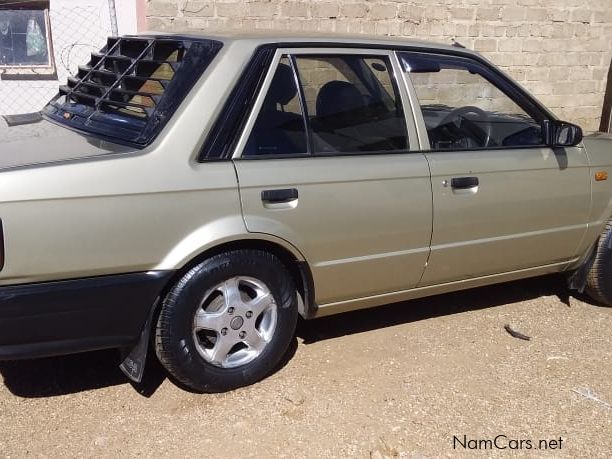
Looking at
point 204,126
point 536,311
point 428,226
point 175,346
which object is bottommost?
point 536,311

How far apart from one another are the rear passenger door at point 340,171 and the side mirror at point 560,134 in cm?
94

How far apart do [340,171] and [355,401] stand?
44.4 inches

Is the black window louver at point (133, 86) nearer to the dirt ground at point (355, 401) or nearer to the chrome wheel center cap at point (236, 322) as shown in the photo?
the chrome wheel center cap at point (236, 322)

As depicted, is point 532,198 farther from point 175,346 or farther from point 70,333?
point 70,333

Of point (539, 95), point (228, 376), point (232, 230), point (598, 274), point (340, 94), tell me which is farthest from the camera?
point (539, 95)

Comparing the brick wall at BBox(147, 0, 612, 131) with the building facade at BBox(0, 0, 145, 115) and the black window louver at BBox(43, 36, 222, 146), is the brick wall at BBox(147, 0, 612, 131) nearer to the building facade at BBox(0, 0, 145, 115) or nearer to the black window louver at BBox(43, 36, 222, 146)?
the building facade at BBox(0, 0, 145, 115)

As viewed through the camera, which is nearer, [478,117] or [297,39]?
[297,39]

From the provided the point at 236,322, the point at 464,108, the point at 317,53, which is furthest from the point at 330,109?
the point at 236,322

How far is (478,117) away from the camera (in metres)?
4.10

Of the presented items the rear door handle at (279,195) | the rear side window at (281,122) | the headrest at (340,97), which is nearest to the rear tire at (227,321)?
the rear door handle at (279,195)

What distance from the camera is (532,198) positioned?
4.00 m

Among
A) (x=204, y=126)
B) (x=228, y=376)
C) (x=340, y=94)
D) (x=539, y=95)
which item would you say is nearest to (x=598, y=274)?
(x=340, y=94)

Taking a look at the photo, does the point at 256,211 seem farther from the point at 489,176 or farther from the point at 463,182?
the point at 489,176

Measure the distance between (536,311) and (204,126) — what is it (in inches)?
106
